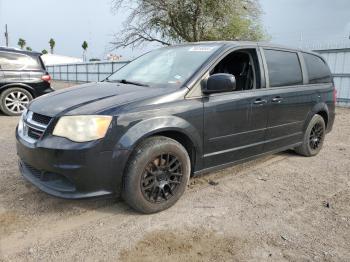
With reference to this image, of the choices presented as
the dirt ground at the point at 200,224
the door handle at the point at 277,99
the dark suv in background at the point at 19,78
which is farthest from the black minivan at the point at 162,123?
the dark suv in background at the point at 19,78

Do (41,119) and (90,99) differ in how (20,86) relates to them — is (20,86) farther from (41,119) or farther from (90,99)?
(90,99)

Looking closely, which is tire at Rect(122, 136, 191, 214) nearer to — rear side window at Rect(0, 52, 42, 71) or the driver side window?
the driver side window

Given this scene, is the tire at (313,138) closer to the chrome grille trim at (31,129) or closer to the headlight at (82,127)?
the headlight at (82,127)

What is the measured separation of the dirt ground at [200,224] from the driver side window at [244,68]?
120cm

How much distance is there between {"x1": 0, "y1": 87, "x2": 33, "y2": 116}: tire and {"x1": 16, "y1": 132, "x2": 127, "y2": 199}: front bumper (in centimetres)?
625

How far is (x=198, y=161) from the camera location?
3.65 metres

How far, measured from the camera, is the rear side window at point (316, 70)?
5129mm

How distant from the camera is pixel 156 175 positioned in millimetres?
3312

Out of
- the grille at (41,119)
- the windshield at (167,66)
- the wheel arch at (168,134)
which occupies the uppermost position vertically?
the windshield at (167,66)

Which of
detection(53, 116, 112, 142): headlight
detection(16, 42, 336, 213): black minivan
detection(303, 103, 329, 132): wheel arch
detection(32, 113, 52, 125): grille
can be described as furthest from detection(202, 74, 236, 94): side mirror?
detection(303, 103, 329, 132): wheel arch

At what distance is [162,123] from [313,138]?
3216 millimetres

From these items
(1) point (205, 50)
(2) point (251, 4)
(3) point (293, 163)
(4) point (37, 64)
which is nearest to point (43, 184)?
(1) point (205, 50)

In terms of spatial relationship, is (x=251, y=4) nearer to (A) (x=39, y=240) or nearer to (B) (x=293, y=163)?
(B) (x=293, y=163)

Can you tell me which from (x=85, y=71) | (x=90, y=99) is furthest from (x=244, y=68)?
(x=85, y=71)
